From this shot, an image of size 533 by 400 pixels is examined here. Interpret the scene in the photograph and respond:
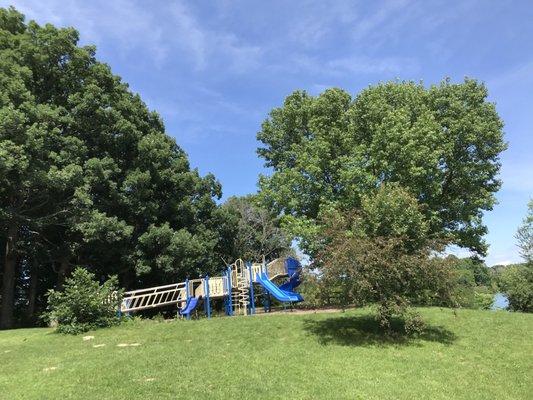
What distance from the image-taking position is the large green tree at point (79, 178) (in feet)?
73.2

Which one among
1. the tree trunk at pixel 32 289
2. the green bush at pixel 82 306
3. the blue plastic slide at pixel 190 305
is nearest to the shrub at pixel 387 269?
the green bush at pixel 82 306

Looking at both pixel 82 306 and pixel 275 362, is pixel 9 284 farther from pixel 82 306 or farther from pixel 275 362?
pixel 275 362

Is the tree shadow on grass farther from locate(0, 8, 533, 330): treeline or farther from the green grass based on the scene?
locate(0, 8, 533, 330): treeline

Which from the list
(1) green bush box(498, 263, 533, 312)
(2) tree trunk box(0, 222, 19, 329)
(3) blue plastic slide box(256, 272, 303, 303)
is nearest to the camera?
(3) blue plastic slide box(256, 272, 303, 303)

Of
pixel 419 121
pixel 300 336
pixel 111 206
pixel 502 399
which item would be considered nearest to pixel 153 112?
pixel 111 206

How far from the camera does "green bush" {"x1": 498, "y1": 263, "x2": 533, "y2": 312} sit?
33.0 metres

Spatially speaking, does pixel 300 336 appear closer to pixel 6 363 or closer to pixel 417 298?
pixel 417 298

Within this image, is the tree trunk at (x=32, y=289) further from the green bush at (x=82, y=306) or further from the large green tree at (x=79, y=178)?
the green bush at (x=82, y=306)

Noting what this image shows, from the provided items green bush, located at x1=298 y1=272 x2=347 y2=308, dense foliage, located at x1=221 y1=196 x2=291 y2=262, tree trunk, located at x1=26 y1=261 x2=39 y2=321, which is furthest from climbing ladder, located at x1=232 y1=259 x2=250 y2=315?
dense foliage, located at x1=221 y1=196 x2=291 y2=262

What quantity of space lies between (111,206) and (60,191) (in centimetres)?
304

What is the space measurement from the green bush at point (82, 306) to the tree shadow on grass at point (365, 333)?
7.20 metres

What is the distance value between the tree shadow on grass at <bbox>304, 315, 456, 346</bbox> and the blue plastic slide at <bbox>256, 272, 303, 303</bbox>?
6.02 meters

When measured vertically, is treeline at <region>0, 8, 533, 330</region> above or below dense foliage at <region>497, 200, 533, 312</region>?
above

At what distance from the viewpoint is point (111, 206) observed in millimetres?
26391
